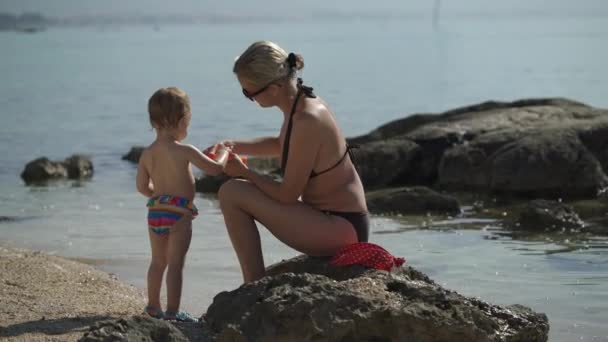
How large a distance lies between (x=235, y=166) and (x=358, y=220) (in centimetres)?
71

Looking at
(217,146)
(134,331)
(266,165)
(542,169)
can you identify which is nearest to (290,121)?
(217,146)

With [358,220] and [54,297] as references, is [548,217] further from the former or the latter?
[54,297]

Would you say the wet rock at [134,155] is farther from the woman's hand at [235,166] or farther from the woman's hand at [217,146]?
the woman's hand at [235,166]

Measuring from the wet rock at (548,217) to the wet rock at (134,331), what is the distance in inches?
219

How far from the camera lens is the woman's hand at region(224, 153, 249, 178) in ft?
18.5

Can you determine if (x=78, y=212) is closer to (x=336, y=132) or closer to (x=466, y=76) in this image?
(x=336, y=132)

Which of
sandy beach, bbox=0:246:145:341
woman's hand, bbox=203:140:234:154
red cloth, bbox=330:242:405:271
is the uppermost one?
woman's hand, bbox=203:140:234:154

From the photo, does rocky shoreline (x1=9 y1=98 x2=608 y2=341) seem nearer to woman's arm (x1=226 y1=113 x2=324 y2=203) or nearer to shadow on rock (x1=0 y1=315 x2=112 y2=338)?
shadow on rock (x1=0 y1=315 x2=112 y2=338)

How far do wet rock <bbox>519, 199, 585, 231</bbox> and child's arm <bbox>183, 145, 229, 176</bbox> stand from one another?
4710 mm

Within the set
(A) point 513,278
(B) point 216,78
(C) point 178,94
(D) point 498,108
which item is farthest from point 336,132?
(B) point 216,78

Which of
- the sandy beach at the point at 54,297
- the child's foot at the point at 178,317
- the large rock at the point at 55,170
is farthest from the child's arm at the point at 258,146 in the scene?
the large rock at the point at 55,170

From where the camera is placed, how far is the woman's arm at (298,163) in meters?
5.45

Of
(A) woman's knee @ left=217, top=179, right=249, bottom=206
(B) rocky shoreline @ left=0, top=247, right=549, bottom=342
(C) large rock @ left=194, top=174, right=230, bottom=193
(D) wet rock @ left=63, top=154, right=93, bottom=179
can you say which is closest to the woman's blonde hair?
(A) woman's knee @ left=217, top=179, right=249, bottom=206

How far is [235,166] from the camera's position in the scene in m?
5.65
